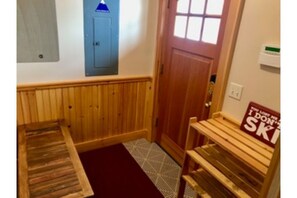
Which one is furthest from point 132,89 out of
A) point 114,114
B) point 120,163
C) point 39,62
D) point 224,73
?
point 224,73

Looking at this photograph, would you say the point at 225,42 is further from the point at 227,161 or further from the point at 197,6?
the point at 227,161

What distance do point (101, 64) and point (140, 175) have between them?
1.20 m

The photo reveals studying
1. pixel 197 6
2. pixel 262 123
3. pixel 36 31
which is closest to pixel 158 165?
pixel 262 123

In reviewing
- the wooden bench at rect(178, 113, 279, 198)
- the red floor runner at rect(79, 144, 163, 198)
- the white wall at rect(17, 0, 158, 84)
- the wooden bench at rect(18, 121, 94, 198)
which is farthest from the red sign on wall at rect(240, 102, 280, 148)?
the white wall at rect(17, 0, 158, 84)

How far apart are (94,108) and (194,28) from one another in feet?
4.32

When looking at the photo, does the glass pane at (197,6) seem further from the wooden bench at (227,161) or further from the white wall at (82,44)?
the wooden bench at (227,161)

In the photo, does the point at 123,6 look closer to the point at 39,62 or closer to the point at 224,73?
the point at 39,62

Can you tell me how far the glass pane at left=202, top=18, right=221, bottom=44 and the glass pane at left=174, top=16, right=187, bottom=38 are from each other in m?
0.26

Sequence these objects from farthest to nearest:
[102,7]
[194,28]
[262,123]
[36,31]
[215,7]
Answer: [102,7]
[194,28]
[36,31]
[215,7]
[262,123]

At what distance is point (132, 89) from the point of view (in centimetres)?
251

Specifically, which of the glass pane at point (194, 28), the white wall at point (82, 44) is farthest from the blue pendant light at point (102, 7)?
the glass pane at point (194, 28)

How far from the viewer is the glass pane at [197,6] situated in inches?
71.9

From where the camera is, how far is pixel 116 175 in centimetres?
217

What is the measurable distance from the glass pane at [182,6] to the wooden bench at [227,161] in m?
1.01
